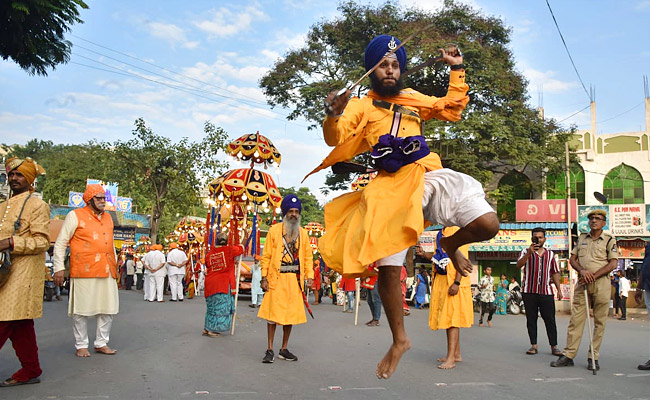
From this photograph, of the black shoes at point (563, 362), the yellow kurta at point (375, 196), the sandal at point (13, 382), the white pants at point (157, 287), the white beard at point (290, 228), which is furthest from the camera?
the white pants at point (157, 287)

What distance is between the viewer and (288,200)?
337 inches

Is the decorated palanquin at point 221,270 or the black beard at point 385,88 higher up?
the black beard at point 385,88

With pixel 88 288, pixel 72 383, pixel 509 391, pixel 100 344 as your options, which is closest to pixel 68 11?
pixel 88 288

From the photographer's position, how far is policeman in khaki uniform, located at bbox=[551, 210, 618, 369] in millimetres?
7938

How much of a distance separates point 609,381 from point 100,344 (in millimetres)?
6290

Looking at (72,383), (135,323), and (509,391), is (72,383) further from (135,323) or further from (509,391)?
(135,323)

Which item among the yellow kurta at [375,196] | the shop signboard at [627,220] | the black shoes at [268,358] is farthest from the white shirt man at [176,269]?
the shop signboard at [627,220]

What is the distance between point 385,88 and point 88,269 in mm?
5028

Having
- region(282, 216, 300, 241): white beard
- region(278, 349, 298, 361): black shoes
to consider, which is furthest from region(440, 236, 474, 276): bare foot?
region(282, 216, 300, 241): white beard

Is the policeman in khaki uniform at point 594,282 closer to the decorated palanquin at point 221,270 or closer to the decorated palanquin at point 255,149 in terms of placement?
the decorated palanquin at point 221,270

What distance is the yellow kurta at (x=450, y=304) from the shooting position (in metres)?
7.87

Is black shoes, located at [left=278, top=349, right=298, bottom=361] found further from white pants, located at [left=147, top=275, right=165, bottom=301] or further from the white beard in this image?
white pants, located at [left=147, top=275, right=165, bottom=301]

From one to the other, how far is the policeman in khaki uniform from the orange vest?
6167mm

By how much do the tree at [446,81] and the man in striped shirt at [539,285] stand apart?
14.7m
